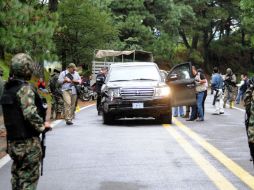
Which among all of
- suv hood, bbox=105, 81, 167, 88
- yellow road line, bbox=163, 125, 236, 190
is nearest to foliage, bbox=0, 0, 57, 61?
suv hood, bbox=105, 81, 167, 88

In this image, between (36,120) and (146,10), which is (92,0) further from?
(36,120)

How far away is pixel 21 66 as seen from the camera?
575cm

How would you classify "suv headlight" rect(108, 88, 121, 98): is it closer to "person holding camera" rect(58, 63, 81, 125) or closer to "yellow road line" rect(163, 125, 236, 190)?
"person holding camera" rect(58, 63, 81, 125)

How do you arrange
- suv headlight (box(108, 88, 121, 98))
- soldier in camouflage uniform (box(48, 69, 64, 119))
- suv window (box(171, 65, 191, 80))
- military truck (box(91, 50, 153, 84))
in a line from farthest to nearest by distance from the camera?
military truck (box(91, 50, 153, 84)), soldier in camouflage uniform (box(48, 69, 64, 119)), suv window (box(171, 65, 191, 80)), suv headlight (box(108, 88, 121, 98))

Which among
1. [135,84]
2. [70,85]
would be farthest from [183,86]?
[70,85]

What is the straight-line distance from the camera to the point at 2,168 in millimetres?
9773

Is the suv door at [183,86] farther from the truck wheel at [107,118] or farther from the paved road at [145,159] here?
the paved road at [145,159]

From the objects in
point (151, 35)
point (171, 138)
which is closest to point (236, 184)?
point (171, 138)

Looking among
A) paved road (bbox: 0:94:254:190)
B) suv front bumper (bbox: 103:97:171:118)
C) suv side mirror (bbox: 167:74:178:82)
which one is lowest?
paved road (bbox: 0:94:254:190)

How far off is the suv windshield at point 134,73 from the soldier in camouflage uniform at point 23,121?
1185 centimetres

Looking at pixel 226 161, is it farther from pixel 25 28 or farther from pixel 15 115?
pixel 25 28

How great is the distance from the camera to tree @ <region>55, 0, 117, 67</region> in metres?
36.6

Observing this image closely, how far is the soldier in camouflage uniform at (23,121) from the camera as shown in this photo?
18.8 ft

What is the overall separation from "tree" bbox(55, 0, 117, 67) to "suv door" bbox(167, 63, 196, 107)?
18.5m
